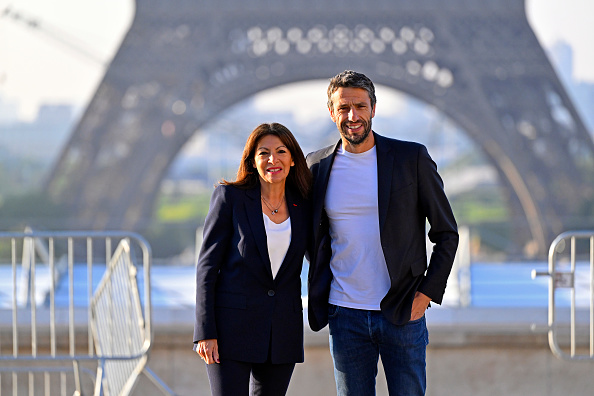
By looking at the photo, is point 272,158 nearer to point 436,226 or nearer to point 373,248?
point 373,248

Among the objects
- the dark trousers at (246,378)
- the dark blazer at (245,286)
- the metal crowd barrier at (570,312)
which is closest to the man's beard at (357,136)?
the dark blazer at (245,286)

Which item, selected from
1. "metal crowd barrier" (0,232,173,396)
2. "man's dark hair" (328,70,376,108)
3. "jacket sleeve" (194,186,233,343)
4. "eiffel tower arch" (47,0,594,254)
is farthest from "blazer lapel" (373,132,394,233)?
"eiffel tower arch" (47,0,594,254)

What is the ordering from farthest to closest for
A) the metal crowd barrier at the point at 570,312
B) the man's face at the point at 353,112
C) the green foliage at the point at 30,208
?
the green foliage at the point at 30,208 < the metal crowd barrier at the point at 570,312 < the man's face at the point at 353,112

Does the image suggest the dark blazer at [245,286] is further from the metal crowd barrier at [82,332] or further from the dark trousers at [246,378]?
the metal crowd barrier at [82,332]

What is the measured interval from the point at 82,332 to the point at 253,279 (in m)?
2.72

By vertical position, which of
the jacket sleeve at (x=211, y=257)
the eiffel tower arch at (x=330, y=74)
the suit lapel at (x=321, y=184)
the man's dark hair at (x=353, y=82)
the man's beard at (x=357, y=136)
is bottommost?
the jacket sleeve at (x=211, y=257)

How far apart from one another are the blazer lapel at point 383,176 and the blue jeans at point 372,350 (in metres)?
0.29

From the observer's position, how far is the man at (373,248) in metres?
2.17

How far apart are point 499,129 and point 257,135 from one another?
46.8 feet

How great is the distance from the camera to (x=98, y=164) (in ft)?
51.0

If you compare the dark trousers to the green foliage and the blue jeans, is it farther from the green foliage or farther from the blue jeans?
the green foliage

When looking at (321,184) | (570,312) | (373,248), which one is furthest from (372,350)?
(570,312)

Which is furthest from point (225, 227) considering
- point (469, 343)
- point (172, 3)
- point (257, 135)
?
point (172, 3)

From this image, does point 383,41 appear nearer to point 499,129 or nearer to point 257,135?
point 499,129
